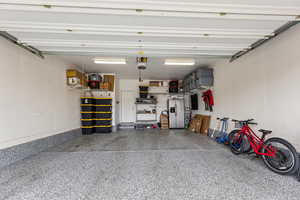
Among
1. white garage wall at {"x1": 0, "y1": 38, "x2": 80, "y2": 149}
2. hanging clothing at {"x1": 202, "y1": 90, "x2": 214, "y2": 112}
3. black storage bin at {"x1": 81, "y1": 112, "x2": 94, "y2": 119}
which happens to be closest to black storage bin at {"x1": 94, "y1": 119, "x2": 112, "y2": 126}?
black storage bin at {"x1": 81, "y1": 112, "x2": 94, "y2": 119}

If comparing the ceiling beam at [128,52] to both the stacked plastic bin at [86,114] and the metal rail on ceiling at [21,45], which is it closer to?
the metal rail on ceiling at [21,45]

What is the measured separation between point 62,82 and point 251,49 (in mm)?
5472

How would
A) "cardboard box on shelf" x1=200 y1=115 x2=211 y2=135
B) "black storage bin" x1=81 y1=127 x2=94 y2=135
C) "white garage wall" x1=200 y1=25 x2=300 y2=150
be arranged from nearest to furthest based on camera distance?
"white garage wall" x1=200 y1=25 x2=300 y2=150, "cardboard box on shelf" x1=200 y1=115 x2=211 y2=135, "black storage bin" x1=81 y1=127 x2=94 y2=135

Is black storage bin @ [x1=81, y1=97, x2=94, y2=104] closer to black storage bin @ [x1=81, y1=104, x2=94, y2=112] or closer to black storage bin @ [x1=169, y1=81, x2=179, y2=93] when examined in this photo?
black storage bin @ [x1=81, y1=104, x2=94, y2=112]

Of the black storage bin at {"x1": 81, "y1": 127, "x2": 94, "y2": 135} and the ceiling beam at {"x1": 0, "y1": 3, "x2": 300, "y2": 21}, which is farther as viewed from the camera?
the black storage bin at {"x1": 81, "y1": 127, "x2": 94, "y2": 135}

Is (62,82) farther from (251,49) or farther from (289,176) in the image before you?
(289,176)

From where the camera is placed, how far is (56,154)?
113 inches

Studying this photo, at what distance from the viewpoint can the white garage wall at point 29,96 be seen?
90.7 inches

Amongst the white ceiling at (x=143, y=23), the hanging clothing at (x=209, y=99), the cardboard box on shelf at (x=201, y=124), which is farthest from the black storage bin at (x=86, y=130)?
the hanging clothing at (x=209, y=99)

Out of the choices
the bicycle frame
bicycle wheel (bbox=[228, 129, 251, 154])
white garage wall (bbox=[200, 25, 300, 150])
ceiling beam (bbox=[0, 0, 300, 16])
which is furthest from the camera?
bicycle wheel (bbox=[228, 129, 251, 154])

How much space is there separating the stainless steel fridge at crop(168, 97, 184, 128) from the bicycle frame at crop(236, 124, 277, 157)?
3.69m

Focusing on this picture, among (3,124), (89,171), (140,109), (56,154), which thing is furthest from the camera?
(140,109)

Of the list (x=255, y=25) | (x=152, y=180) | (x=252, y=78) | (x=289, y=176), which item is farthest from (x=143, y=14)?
(x=289, y=176)

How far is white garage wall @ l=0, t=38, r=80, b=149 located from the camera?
2303 mm
